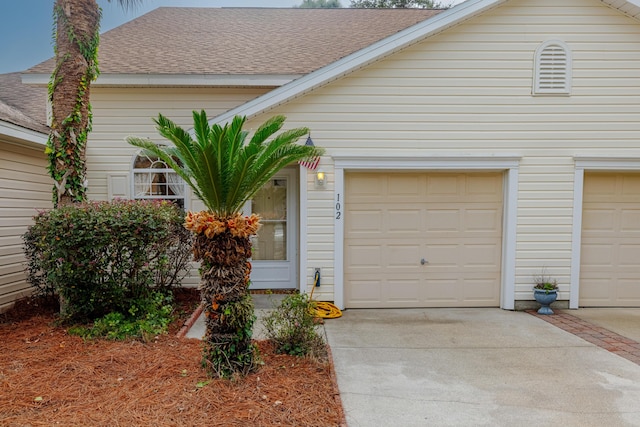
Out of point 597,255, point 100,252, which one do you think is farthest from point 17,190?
point 597,255

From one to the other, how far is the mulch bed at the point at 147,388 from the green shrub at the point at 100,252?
640mm

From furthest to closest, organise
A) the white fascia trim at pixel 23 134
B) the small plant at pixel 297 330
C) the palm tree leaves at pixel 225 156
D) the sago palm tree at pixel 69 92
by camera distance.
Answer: the white fascia trim at pixel 23 134 < the sago palm tree at pixel 69 92 < the small plant at pixel 297 330 < the palm tree leaves at pixel 225 156

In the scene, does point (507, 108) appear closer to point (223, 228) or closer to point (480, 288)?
point (480, 288)

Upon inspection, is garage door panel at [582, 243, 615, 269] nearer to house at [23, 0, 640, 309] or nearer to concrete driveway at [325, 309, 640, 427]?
house at [23, 0, 640, 309]

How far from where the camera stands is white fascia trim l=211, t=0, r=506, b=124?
584 cm

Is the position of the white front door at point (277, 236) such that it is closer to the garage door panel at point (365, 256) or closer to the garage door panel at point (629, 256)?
the garage door panel at point (365, 256)

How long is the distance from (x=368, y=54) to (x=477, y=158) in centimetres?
246

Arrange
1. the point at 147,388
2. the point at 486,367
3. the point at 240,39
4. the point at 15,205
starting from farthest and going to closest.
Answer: the point at 240,39 < the point at 15,205 < the point at 486,367 < the point at 147,388

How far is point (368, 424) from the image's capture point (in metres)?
3.05

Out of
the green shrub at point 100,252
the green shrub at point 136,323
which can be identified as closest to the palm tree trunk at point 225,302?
the green shrub at point 136,323

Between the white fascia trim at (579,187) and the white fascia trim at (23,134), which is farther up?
the white fascia trim at (23,134)

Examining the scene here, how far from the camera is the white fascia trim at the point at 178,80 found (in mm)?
6863

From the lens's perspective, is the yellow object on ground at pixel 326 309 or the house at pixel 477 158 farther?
the house at pixel 477 158

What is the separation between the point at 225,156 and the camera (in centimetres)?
354
